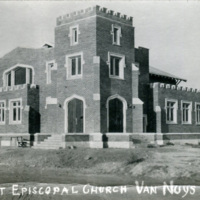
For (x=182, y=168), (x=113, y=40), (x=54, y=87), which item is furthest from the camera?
(x=54, y=87)

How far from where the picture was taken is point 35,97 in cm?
3064

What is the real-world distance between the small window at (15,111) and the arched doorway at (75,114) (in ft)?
15.6

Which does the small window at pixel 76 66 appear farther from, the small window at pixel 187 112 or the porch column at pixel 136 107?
the small window at pixel 187 112

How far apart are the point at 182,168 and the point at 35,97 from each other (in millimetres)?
16263

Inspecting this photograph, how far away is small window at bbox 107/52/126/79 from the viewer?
26.9 m

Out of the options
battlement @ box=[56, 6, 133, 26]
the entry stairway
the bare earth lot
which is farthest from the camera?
battlement @ box=[56, 6, 133, 26]

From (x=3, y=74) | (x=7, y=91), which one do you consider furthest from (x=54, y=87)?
(x=3, y=74)

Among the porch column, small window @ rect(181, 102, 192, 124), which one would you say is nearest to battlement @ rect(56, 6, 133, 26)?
the porch column

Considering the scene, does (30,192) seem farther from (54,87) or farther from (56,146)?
(54,87)

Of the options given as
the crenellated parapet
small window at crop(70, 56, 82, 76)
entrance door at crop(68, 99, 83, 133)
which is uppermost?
small window at crop(70, 56, 82, 76)

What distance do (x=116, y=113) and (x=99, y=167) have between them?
807 cm

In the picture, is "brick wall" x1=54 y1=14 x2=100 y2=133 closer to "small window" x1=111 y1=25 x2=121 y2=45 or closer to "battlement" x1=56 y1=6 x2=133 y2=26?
"battlement" x1=56 y1=6 x2=133 y2=26

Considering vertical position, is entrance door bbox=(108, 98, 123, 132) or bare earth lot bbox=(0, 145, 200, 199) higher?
entrance door bbox=(108, 98, 123, 132)

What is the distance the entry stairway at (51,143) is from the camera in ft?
83.3
